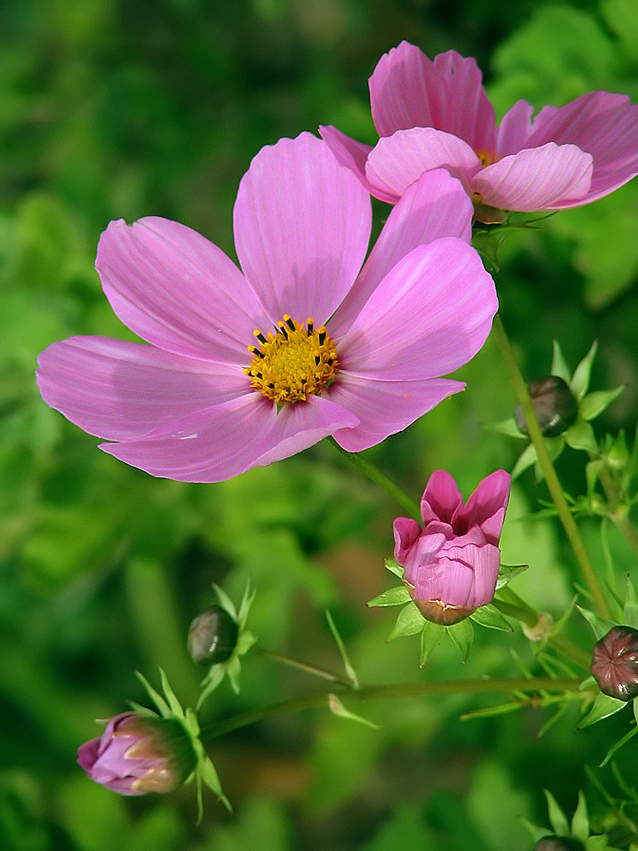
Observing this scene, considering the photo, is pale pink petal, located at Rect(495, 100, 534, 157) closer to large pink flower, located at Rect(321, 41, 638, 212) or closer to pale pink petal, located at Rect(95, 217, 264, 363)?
large pink flower, located at Rect(321, 41, 638, 212)

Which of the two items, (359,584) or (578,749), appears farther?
(359,584)

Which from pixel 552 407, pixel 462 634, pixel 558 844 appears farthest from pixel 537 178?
pixel 558 844

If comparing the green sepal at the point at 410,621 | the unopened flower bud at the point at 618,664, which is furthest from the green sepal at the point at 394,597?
the unopened flower bud at the point at 618,664

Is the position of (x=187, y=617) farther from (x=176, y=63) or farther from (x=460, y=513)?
(x=460, y=513)

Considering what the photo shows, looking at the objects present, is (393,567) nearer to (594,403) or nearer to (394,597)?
(394,597)

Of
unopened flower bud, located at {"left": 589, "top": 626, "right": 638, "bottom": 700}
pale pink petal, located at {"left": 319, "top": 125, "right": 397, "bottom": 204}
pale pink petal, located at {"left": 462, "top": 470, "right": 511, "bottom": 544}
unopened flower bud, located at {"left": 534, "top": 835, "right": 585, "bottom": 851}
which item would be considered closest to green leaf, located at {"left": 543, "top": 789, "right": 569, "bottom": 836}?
unopened flower bud, located at {"left": 534, "top": 835, "right": 585, "bottom": 851}

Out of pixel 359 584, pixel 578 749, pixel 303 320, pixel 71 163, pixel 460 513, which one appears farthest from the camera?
pixel 359 584

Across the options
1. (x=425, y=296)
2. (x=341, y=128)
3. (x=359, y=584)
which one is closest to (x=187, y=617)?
(x=359, y=584)
